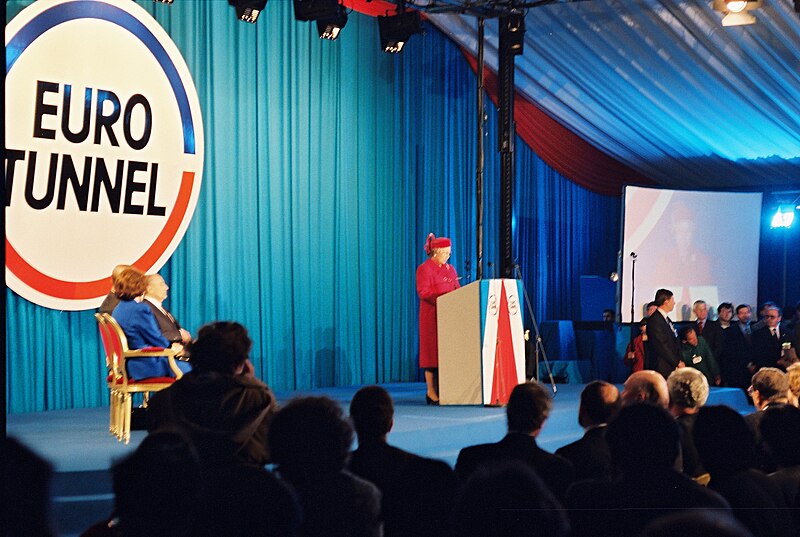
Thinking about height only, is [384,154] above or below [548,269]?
above

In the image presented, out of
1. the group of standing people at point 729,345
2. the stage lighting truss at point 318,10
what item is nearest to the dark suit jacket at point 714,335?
the group of standing people at point 729,345

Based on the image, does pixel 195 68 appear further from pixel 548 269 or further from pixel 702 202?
pixel 702 202

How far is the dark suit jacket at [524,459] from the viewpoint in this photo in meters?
2.70

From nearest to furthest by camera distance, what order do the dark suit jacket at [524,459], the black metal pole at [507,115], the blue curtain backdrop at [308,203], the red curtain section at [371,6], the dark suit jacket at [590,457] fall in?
the dark suit jacket at [524,459] → the dark suit jacket at [590,457] → the blue curtain backdrop at [308,203] → the black metal pole at [507,115] → the red curtain section at [371,6]

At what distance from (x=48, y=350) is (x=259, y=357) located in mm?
1950

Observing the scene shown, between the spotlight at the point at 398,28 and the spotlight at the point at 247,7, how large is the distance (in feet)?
4.17

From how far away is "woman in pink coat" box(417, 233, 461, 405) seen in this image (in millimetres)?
7500

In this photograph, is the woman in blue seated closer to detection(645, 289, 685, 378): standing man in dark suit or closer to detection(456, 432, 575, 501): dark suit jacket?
detection(456, 432, 575, 501): dark suit jacket

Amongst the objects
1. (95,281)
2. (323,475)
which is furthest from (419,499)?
(95,281)

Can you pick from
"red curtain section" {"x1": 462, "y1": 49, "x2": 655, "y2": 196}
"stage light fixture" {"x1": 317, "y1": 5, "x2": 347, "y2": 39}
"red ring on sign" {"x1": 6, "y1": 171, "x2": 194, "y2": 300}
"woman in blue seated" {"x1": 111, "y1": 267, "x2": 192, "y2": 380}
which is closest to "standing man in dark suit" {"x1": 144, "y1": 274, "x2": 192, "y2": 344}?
"woman in blue seated" {"x1": 111, "y1": 267, "x2": 192, "y2": 380}

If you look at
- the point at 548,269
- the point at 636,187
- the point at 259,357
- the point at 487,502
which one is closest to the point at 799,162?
the point at 636,187

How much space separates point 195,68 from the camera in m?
8.10

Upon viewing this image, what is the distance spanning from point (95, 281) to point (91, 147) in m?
0.93

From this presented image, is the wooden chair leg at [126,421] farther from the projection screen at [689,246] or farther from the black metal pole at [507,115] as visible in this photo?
the projection screen at [689,246]
